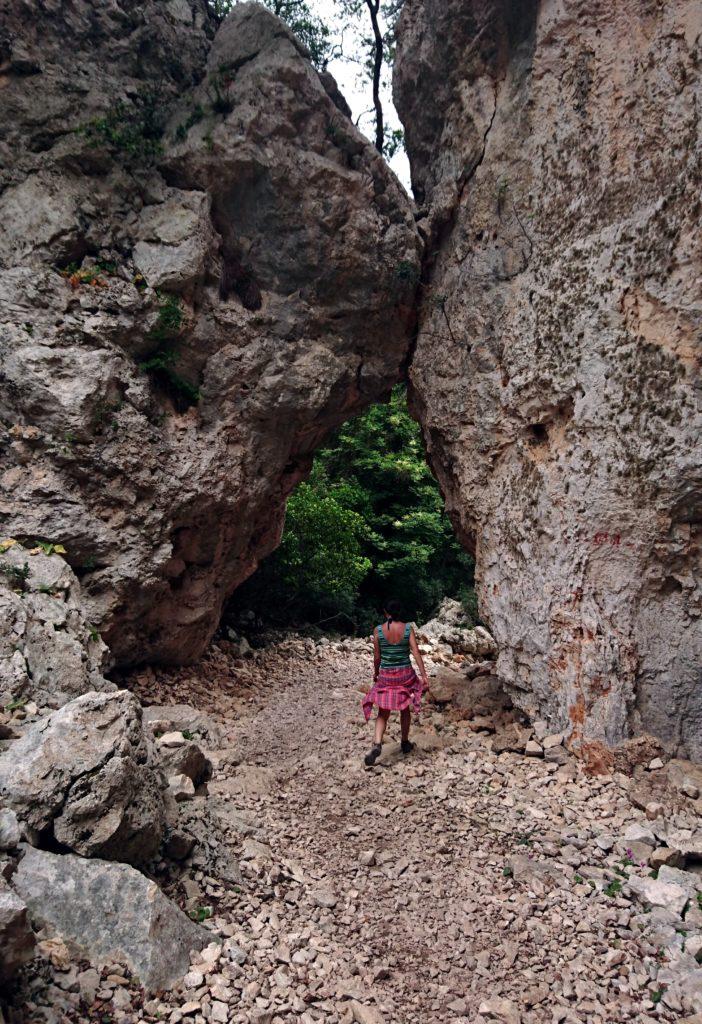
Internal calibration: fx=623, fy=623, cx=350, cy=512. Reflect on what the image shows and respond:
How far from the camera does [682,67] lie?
6.14 meters

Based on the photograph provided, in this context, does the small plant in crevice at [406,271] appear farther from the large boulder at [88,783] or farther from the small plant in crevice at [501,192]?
the large boulder at [88,783]

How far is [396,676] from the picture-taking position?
656cm

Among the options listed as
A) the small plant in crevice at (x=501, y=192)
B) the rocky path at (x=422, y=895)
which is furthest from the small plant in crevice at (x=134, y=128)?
the rocky path at (x=422, y=895)

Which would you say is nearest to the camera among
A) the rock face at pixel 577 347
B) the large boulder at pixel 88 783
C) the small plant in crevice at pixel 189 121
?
the large boulder at pixel 88 783

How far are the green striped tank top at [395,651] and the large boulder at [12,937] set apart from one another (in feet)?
14.1

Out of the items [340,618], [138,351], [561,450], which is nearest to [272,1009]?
[561,450]

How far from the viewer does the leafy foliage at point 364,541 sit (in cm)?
1243

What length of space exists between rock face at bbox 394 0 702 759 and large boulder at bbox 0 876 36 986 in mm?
5210

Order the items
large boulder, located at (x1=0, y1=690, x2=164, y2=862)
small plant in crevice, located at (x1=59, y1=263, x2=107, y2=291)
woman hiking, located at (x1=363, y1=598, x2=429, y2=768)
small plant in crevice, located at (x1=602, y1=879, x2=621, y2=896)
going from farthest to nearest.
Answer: small plant in crevice, located at (x1=59, y1=263, x2=107, y2=291) < woman hiking, located at (x1=363, y1=598, x2=429, y2=768) < small plant in crevice, located at (x1=602, y1=879, x2=621, y2=896) < large boulder, located at (x1=0, y1=690, x2=164, y2=862)

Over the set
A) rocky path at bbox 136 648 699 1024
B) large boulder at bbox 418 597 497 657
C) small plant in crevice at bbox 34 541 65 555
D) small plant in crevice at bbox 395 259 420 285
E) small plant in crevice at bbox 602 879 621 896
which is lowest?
large boulder at bbox 418 597 497 657

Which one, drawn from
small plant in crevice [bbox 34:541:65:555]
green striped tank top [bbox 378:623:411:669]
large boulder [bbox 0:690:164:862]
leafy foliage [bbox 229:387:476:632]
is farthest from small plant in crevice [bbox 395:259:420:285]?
large boulder [bbox 0:690:164:862]

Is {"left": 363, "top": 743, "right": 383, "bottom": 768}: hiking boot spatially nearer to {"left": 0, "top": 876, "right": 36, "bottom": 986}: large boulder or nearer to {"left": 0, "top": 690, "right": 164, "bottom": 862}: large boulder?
{"left": 0, "top": 690, "right": 164, "bottom": 862}: large boulder

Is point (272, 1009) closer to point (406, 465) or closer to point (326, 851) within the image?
point (326, 851)

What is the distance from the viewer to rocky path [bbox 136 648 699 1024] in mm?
3408
